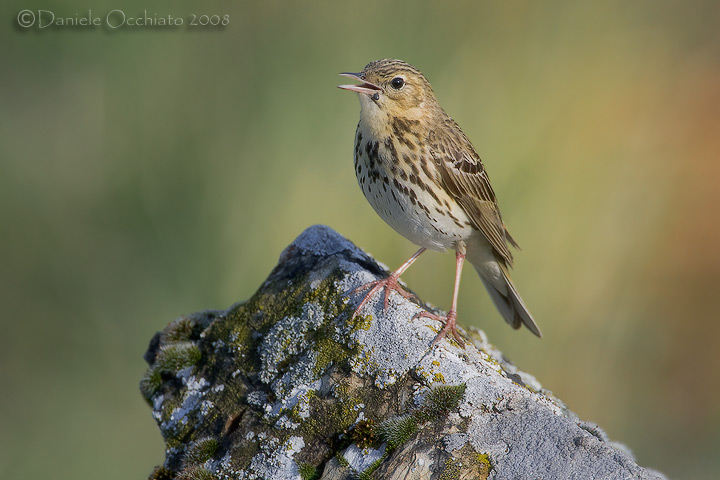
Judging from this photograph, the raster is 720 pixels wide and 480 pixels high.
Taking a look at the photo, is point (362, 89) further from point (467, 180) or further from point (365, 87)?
point (467, 180)

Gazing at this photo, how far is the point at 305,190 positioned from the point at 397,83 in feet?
7.61

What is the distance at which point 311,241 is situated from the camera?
4.74 m

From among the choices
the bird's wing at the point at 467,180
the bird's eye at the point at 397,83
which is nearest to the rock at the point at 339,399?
the bird's wing at the point at 467,180

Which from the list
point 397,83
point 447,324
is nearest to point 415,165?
point 397,83

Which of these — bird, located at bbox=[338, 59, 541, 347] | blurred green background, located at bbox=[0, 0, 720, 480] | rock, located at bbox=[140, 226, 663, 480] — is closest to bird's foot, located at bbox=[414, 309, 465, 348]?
rock, located at bbox=[140, 226, 663, 480]

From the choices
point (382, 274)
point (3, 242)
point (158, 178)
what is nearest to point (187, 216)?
point (158, 178)

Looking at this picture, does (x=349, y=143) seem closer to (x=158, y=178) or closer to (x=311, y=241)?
(x=158, y=178)

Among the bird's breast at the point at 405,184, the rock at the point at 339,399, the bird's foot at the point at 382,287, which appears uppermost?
the bird's breast at the point at 405,184

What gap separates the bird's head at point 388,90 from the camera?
4.75 metres

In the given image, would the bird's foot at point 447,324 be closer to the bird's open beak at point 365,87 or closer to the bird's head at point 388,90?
the bird's head at point 388,90

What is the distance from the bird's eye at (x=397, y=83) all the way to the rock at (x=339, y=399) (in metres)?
1.03

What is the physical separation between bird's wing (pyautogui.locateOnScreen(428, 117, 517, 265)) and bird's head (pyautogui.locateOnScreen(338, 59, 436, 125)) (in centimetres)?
24

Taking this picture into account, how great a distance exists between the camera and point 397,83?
4793 millimetres

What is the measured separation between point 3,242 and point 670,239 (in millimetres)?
6804
